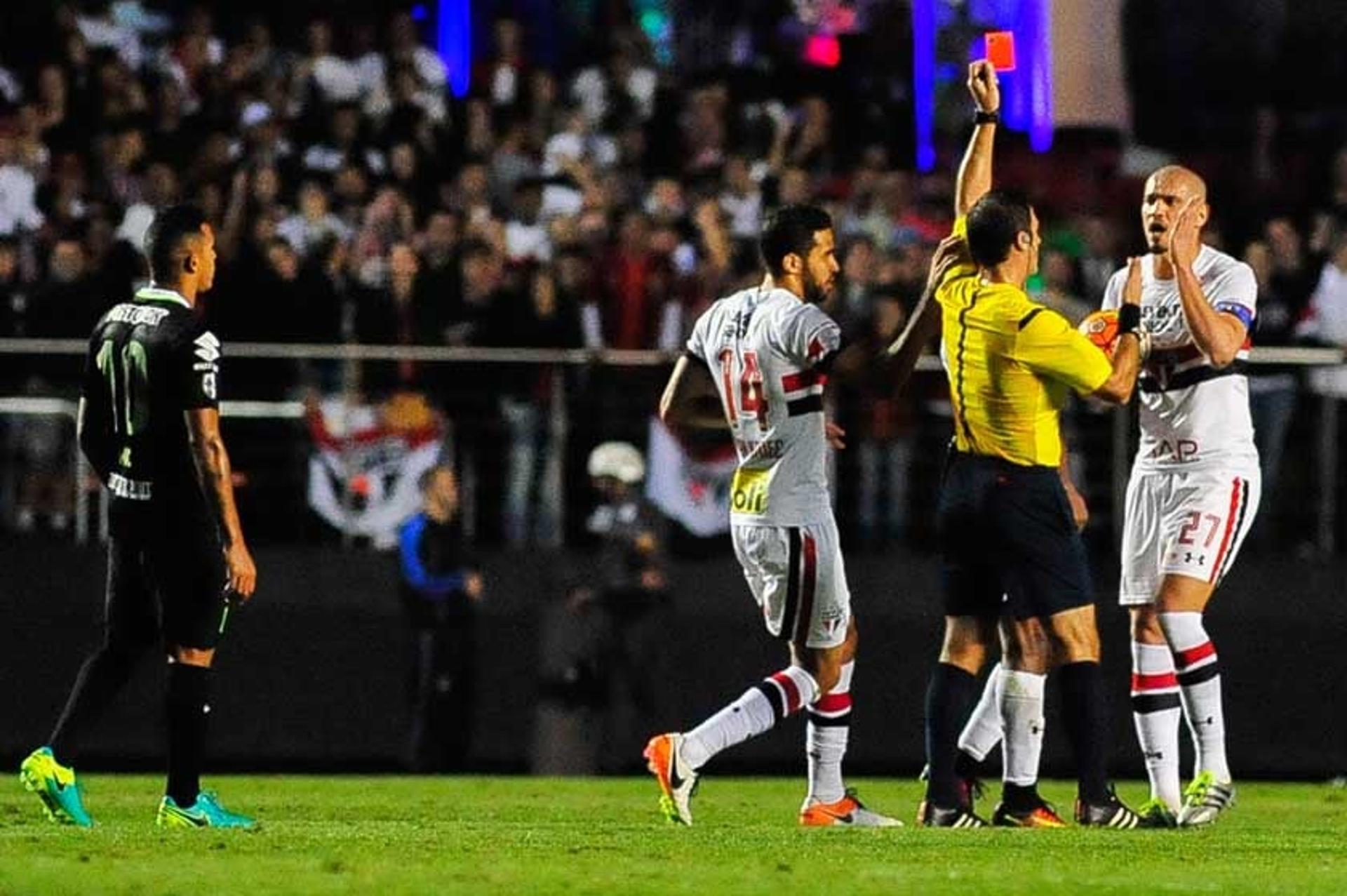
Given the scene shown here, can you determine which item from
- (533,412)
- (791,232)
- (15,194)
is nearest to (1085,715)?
(791,232)

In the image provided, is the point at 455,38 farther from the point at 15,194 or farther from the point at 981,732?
the point at 981,732

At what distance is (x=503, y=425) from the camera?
1852 centimetres

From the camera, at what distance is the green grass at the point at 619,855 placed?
30.4 feet

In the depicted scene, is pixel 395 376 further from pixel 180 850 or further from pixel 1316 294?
pixel 180 850

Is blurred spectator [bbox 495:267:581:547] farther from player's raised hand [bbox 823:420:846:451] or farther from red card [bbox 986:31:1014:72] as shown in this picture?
red card [bbox 986:31:1014:72]

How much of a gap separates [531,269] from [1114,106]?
6.78 meters

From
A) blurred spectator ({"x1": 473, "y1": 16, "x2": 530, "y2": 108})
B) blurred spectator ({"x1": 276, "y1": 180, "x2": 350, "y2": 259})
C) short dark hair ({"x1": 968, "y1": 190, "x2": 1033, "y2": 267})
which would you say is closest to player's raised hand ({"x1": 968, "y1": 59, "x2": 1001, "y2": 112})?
short dark hair ({"x1": 968, "y1": 190, "x2": 1033, "y2": 267})

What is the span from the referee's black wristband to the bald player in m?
0.60

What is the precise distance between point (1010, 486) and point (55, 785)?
400cm

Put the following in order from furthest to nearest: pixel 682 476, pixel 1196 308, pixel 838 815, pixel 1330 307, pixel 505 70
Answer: pixel 505 70
pixel 1330 307
pixel 682 476
pixel 838 815
pixel 1196 308

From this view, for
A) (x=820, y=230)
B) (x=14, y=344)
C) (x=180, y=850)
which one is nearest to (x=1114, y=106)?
(x=14, y=344)

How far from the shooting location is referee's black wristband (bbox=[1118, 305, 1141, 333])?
11.6 m

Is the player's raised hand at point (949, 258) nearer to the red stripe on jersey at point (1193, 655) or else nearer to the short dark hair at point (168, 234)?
the red stripe on jersey at point (1193, 655)

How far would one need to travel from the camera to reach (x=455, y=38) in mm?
23391
